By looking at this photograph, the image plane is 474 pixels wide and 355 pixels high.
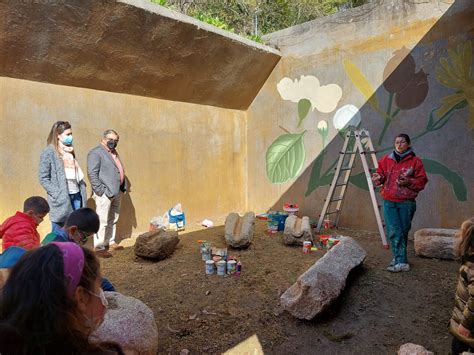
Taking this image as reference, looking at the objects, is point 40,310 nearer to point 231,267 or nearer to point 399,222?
point 231,267

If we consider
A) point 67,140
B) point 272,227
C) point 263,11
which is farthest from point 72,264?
point 263,11

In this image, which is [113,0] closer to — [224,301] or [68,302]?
[224,301]

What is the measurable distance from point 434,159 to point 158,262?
16.0 feet

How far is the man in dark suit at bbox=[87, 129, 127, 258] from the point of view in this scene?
496 centimetres

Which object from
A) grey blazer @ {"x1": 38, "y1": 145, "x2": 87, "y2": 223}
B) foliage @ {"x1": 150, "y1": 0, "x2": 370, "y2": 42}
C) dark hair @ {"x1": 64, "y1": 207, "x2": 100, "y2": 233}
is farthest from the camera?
foliage @ {"x1": 150, "y1": 0, "x2": 370, "y2": 42}

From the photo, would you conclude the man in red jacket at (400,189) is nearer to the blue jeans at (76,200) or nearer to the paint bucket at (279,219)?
the paint bucket at (279,219)

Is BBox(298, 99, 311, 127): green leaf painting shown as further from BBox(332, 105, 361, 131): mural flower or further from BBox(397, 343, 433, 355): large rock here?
BBox(397, 343, 433, 355): large rock

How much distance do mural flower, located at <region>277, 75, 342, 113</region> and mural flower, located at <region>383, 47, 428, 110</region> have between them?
0.97m

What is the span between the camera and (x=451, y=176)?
17.9ft

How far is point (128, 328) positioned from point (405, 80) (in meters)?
5.92

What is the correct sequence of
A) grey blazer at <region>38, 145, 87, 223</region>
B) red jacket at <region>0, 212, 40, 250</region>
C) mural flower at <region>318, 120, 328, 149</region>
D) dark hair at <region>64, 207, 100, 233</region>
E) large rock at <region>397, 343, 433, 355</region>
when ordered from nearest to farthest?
large rock at <region>397, 343, 433, 355</region> → dark hair at <region>64, 207, 100, 233</region> → red jacket at <region>0, 212, 40, 250</region> → grey blazer at <region>38, 145, 87, 223</region> → mural flower at <region>318, 120, 328, 149</region>

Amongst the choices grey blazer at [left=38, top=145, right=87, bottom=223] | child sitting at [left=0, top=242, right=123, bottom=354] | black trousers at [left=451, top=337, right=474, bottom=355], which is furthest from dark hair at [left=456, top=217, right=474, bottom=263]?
grey blazer at [left=38, top=145, right=87, bottom=223]

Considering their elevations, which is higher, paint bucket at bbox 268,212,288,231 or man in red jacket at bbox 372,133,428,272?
man in red jacket at bbox 372,133,428,272

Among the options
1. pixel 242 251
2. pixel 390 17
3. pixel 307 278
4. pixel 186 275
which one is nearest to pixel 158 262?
pixel 186 275
